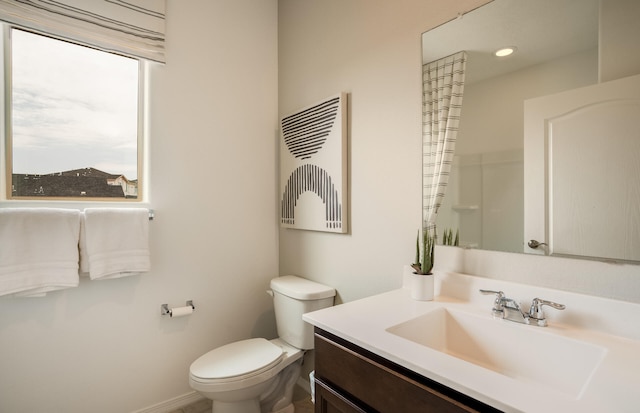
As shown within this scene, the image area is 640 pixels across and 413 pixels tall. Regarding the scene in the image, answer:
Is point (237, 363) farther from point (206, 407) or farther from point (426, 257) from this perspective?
point (426, 257)

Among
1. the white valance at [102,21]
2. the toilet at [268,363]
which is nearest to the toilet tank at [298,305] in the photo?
the toilet at [268,363]

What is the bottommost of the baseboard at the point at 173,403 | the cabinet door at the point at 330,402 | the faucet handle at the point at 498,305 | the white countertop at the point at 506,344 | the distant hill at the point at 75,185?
the baseboard at the point at 173,403

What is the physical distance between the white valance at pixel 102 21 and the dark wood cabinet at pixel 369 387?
1742mm

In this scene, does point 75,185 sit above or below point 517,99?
below

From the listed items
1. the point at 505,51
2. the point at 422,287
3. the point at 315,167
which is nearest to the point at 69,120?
the point at 315,167

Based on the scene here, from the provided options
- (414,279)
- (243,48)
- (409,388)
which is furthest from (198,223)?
(409,388)

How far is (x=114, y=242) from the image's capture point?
5.19 feet

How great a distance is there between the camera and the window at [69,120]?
1.48 m

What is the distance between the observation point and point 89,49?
1660 mm

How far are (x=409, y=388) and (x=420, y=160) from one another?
89 centimetres

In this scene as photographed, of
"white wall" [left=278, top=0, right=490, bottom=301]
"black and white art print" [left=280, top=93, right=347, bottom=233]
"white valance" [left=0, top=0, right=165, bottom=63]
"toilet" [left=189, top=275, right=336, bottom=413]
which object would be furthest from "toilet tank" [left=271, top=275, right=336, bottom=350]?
"white valance" [left=0, top=0, right=165, bottom=63]

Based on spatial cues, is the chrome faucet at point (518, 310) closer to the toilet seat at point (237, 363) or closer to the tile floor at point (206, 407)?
the toilet seat at point (237, 363)

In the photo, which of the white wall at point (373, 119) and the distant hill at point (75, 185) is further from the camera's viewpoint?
the distant hill at point (75, 185)

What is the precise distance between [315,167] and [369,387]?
125 cm
